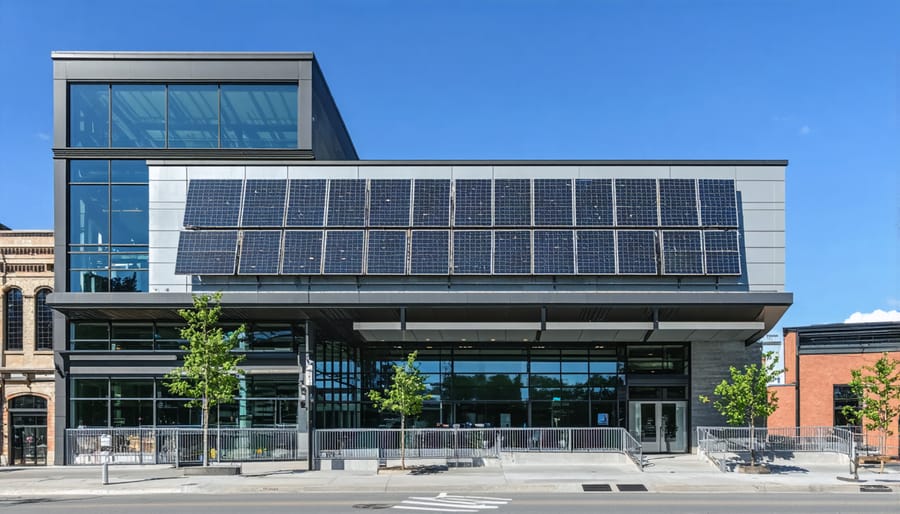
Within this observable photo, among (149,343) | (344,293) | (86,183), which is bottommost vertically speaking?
(149,343)

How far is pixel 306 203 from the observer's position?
27188mm

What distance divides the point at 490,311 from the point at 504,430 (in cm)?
470

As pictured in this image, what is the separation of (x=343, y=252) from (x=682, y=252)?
12.4 metres

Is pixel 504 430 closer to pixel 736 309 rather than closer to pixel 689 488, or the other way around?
pixel 689 488

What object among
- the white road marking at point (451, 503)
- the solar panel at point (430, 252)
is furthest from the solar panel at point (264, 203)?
the white road marking at point (451, 503)

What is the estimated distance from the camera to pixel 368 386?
1336 inches

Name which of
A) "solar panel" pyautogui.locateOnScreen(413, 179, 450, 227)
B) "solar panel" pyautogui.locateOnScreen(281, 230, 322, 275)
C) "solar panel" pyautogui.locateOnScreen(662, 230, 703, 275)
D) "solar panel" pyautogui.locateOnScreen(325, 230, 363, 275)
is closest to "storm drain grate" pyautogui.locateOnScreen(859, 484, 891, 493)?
"solar panel" pyautogui.locateOnScreen(662, 230, 703, 275)

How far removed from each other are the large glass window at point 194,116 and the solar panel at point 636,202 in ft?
54.4

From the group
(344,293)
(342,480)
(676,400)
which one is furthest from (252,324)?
(676,400)

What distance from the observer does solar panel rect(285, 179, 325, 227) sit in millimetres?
26906

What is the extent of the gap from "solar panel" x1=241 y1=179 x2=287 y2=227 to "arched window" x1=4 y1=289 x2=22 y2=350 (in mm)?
11694

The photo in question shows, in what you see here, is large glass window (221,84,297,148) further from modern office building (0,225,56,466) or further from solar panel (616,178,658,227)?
solar panel (616,178,658,227)

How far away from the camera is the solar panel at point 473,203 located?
26.8 meters

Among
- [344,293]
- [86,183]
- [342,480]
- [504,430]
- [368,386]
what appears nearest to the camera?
[342,480]
